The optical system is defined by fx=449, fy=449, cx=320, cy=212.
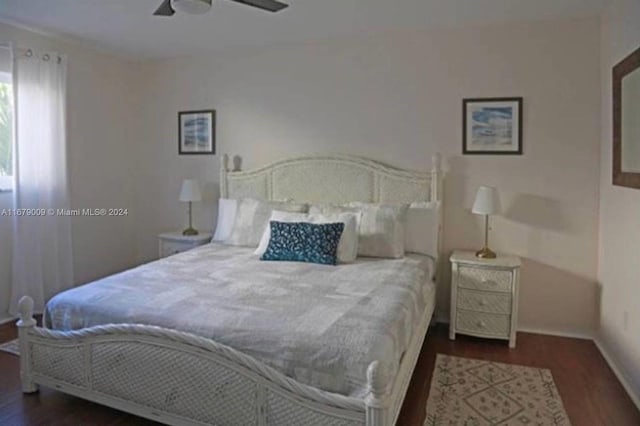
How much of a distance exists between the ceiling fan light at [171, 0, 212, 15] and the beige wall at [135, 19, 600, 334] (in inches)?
79.0

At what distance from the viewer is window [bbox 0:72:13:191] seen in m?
3.82

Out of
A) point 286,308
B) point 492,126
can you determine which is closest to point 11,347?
point 286,308

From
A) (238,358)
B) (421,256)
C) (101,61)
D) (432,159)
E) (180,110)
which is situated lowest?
(238,358)

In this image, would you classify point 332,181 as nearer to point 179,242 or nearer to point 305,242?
point 305,242

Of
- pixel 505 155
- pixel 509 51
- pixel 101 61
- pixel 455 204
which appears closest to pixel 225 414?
pixel 455 204

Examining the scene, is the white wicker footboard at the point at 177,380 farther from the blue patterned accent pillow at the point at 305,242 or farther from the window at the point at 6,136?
the window at the point at 6,136

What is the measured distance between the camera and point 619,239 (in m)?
3.00

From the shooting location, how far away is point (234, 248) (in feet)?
12.8

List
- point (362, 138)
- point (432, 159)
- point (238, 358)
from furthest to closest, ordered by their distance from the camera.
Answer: point (362, 138)
point (432, 159)
point (238, 358)

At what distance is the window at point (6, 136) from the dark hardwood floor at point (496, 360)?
1272 millimetres

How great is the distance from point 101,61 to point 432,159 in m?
3.49

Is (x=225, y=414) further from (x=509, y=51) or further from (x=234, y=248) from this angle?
(x=509, y=51)

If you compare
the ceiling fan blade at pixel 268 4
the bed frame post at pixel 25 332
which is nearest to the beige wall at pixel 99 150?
the bed frame post at pixel 25 332

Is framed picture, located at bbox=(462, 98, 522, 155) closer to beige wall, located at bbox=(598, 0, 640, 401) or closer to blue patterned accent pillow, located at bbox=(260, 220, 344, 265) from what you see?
beige wall, located at bbox=(598, 0, 640, 401)
